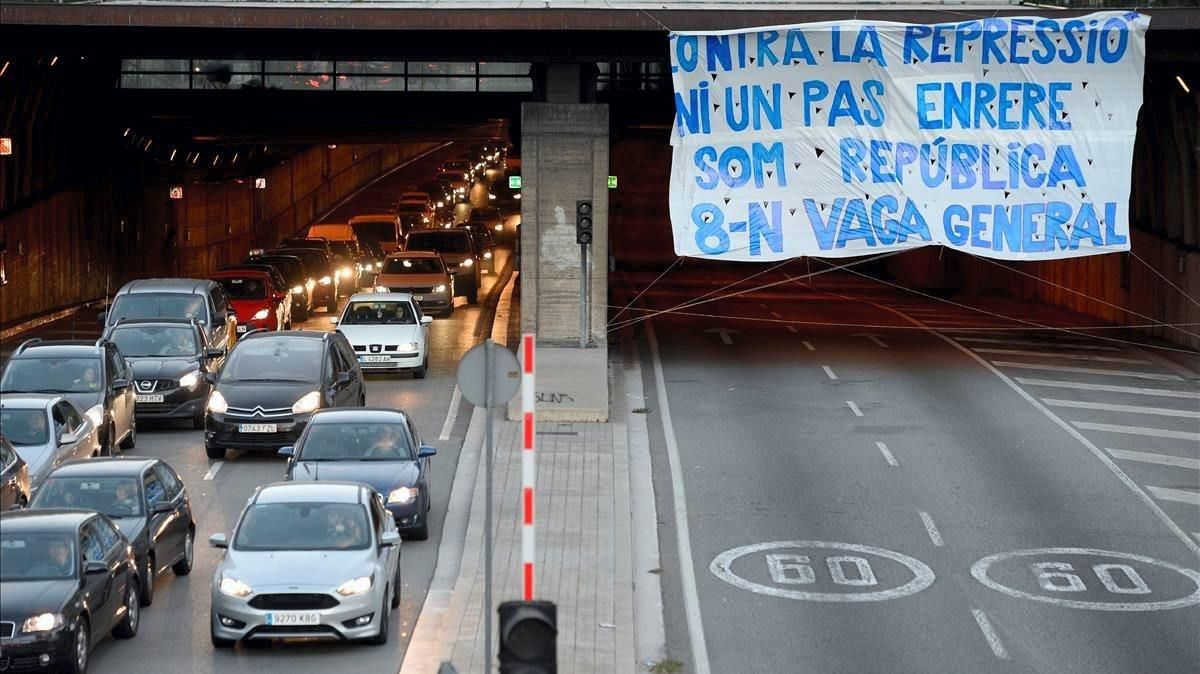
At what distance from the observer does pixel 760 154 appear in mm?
25109

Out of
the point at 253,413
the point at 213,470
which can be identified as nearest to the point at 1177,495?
the point at 253,413

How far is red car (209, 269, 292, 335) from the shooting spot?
120 ft

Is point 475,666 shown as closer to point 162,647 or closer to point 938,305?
point 162,647

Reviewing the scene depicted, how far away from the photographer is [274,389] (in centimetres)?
2439

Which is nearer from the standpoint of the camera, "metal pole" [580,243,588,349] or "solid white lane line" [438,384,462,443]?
"solid white lane line" [438,384,462,443]

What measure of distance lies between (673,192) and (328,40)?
35.5 feet

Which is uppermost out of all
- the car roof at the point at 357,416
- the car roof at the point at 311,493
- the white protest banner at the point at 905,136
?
the white protest banner at the point at 905,136

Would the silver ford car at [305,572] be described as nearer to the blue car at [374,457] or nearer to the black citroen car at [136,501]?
the black citroen car at [136,501]

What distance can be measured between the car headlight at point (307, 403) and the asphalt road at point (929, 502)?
16.4ft

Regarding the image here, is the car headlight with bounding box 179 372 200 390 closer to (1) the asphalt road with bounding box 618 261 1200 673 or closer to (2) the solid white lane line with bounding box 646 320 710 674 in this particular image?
(1) the asphalt road with bounding box 618 261 1200 673

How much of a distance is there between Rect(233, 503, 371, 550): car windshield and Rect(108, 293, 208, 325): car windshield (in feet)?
48.6

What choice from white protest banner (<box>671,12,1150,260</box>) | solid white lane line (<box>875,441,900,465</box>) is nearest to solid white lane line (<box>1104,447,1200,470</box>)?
→ white protest banner (<box>671,12,1150,260</box>)

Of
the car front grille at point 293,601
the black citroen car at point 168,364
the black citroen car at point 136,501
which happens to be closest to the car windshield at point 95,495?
the black citroen car at point 136,501

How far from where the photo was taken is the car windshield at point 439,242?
→ 4775cm
